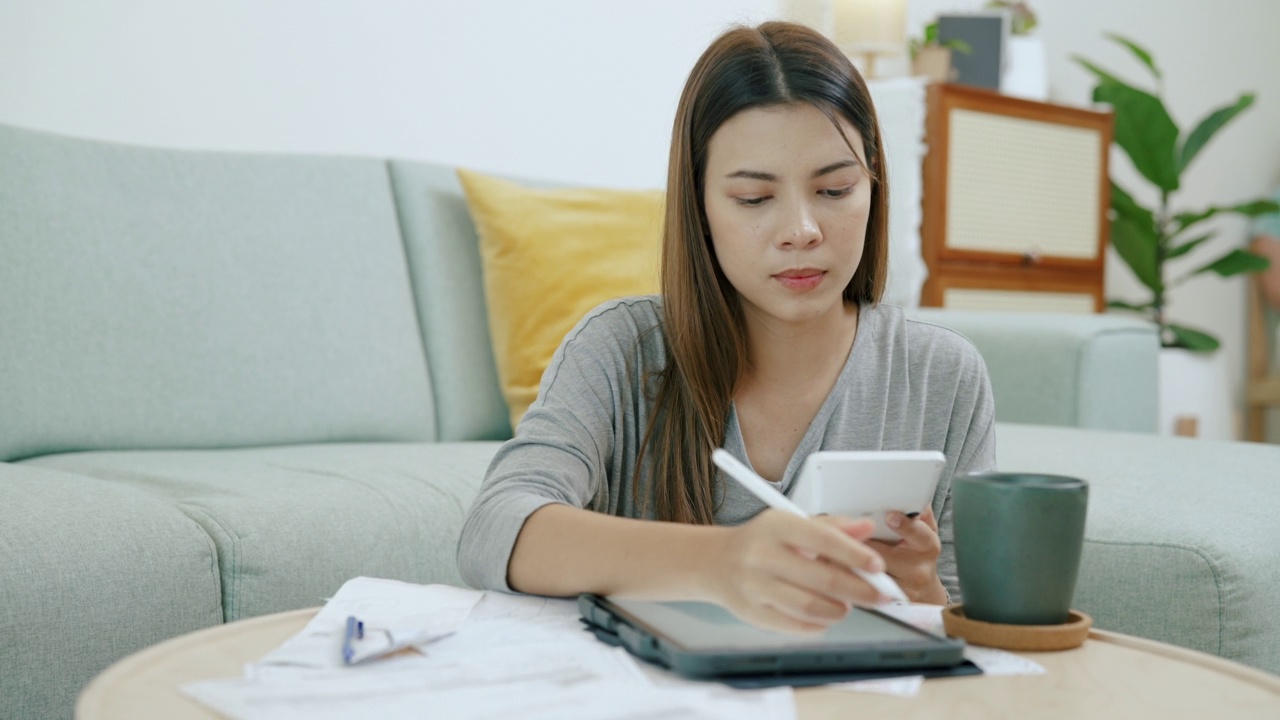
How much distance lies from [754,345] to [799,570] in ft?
1.91

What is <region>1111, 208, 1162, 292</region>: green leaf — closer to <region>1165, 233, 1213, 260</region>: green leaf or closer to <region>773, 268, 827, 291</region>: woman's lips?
<region>1165, 233, 1213, 260</region>: green leaf

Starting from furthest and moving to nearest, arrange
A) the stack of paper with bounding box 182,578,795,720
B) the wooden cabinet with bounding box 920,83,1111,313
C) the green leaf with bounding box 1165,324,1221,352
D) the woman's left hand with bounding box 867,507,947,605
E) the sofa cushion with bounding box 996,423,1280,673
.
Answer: the green leaf with bounding box 1165,324,1221,352 → the wooden cabinet with bounding box 920,83,1111,313 → the sofa cushion with bounding box 996,423,1280,673 → the woman's left hand with bounding box 867,507,947,605 → the stack of paper with bounding box 182,578,795,720

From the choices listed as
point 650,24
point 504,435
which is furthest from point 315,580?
point 650,24

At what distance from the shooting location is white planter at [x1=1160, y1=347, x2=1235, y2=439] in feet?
11.4

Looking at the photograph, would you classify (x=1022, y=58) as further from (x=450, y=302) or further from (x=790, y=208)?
(x=790, y=208)

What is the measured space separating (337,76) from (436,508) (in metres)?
1.15

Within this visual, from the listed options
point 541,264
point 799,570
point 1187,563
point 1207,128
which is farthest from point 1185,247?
point 799,570

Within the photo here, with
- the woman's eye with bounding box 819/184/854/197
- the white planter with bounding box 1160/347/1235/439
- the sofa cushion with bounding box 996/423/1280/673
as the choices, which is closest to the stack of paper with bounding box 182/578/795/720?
the woman's eye with bounding box 819/184/854/197

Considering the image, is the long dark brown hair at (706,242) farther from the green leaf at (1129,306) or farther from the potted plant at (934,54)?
the green leaf at (1129,306)

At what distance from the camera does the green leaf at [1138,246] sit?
379cm

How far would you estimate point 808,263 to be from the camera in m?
1.04

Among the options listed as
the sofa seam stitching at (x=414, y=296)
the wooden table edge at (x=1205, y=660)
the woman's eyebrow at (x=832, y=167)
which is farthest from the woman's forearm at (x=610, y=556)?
the sofa seam stitching at (x=414, y=296)

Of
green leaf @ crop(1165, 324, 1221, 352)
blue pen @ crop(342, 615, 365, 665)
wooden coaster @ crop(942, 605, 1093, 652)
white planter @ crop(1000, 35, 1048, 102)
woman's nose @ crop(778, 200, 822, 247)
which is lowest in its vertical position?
green leaf @ crop(1165, 324, 1221, 352)

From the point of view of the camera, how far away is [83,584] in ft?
3.66
